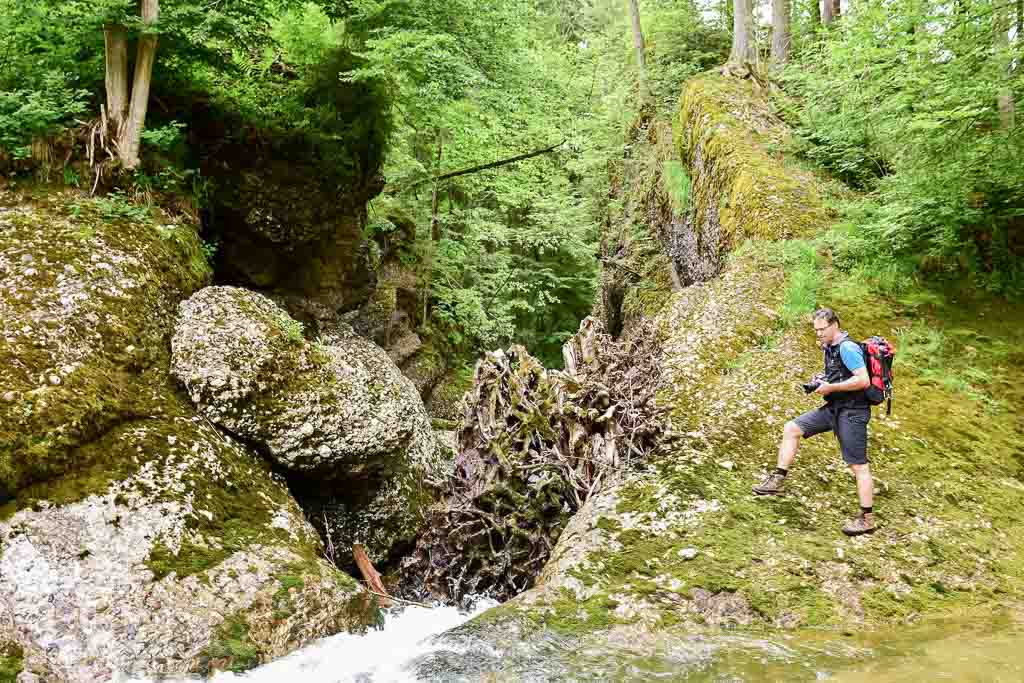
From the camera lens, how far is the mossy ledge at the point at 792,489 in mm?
4711

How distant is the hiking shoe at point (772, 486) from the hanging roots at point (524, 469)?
1351mm

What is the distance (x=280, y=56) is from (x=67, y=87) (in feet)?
12.1

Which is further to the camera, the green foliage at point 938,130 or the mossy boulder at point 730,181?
the mossy boulder at point 730,181

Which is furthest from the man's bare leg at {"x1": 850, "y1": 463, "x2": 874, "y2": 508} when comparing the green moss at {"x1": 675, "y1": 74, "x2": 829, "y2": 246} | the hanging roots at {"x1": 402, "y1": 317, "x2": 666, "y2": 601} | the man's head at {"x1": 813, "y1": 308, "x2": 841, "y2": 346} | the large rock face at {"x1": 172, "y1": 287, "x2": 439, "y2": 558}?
the green moss at {"x1": 675, "y1": 74, "x2": 829, "y2": 246}

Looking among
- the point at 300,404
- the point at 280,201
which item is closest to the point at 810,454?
the point at 300,404

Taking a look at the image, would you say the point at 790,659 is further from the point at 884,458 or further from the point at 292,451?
the point at 292,451

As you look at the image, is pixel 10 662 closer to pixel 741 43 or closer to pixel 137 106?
pixel 137 106

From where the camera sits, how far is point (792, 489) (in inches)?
238

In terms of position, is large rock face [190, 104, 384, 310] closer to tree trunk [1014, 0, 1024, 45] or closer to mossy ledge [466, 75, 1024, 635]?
mossy ledge [466, 75, 1024, 635]

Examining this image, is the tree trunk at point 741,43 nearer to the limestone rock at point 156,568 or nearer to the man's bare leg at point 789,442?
the man's bare leg at point 789,442

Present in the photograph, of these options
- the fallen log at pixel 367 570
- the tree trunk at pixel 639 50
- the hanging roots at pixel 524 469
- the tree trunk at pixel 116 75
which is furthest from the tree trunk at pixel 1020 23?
the tree trunk at pixel 639 50

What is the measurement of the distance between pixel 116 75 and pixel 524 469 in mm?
6925

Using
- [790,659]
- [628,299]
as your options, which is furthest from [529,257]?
[790,659]

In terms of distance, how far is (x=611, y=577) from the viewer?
203 inches
